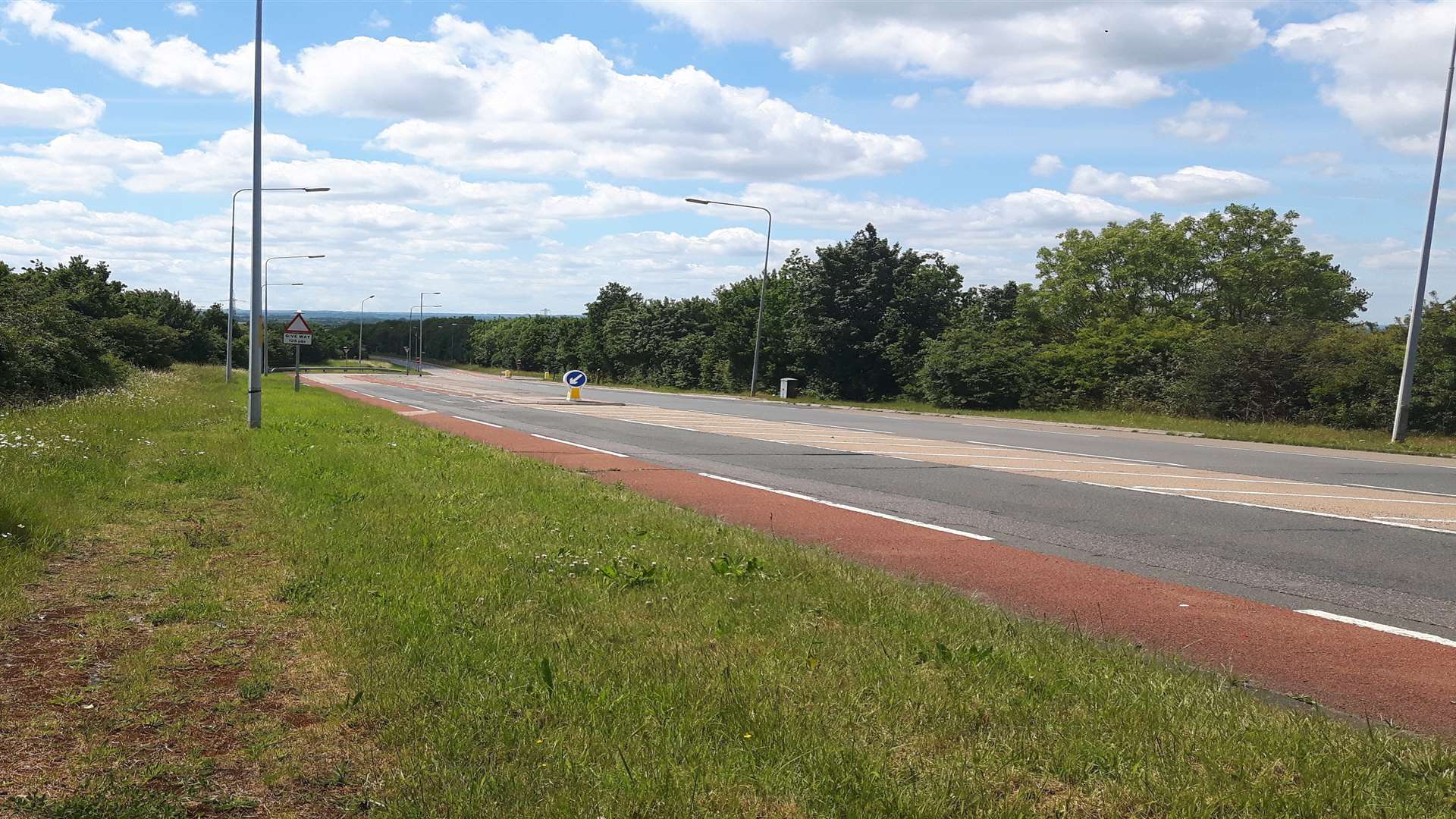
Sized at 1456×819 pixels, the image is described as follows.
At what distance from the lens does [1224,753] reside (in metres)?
3.81

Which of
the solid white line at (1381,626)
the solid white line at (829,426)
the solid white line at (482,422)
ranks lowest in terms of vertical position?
the solid white line at (482,422)

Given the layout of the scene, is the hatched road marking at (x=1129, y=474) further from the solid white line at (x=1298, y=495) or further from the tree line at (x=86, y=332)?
the tree line at (x=86, y=332)

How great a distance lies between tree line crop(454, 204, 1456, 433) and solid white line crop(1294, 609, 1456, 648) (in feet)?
68.0

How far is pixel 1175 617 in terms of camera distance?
253 inches

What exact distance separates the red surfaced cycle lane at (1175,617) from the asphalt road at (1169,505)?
0.45 meters

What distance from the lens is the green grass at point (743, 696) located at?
3.48 metres

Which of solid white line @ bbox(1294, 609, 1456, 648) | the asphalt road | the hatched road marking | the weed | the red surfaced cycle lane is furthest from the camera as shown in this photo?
the hatched road marking

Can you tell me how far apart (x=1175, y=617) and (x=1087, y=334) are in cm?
3220

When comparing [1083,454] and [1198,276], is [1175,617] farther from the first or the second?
[1198,276]

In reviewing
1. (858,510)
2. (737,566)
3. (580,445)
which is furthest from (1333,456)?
(737,566)

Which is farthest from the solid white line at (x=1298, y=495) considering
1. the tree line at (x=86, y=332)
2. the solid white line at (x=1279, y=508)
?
the tree line at (x=86, y=332)

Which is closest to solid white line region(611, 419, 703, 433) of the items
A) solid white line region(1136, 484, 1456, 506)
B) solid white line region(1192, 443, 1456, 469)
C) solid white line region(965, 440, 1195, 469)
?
solid white line region(965, 440, 1195, 469)

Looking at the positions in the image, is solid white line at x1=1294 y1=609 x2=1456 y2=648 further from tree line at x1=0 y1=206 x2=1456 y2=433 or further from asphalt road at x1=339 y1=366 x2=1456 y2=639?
tree line at x1=0 y1=206 x2=1456 y2=433

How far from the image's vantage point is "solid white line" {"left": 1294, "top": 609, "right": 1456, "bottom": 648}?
590 cm
